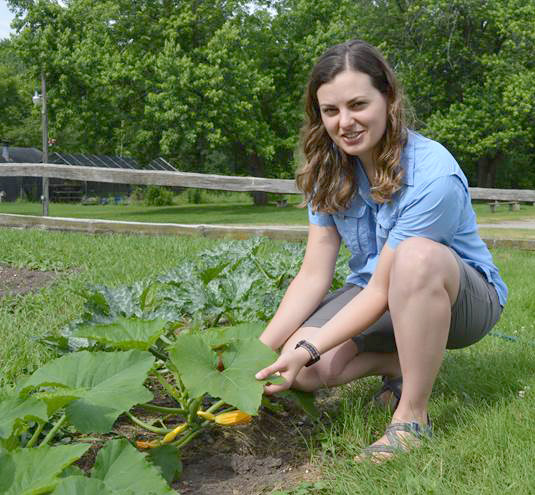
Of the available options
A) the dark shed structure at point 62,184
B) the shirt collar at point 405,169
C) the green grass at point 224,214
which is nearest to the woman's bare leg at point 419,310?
the shirt collar at point 405,169

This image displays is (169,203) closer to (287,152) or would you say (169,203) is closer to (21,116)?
(287,152)

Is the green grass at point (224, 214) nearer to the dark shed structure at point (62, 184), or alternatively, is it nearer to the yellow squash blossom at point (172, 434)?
the dark shed structure at point (62, 184)

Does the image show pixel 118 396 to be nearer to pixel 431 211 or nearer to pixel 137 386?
pixel 137 386

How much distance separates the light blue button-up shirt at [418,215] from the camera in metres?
2.04

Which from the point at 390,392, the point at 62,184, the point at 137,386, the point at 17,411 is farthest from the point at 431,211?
the point at 62,184

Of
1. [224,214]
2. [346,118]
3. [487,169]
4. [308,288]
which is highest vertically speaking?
[346,118]

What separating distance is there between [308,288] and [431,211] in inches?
22.1

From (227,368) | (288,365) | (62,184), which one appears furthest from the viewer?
(62,184)

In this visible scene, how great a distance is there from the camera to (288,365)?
1983 mm

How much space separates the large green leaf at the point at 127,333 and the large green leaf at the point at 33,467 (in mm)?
574

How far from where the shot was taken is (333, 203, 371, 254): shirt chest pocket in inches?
92.5

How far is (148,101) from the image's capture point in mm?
21016

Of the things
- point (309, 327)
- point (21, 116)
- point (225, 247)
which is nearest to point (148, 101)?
point (225, 247)

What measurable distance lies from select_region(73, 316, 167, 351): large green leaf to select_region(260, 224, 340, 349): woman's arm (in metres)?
0.47
